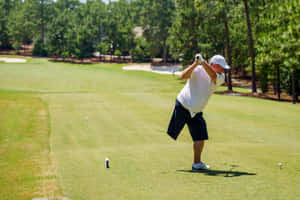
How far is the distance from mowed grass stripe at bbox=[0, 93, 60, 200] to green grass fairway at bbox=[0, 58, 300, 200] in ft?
0.06

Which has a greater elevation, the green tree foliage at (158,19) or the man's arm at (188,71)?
the green tree foliage at (158,19)

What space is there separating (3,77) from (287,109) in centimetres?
3210

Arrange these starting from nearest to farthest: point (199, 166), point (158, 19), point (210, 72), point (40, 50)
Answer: point (210, 72) → point (199, 166) → point (158, 19) → point (40, 50)

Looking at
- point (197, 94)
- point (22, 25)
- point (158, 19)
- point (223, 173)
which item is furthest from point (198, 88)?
point (22, 25)

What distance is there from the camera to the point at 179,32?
54031 mm

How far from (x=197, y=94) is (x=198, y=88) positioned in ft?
0.37

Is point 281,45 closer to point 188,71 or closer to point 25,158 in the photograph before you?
point 188,71

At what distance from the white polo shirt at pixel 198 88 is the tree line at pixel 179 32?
20246mm

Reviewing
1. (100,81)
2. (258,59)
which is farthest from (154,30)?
(258,59)

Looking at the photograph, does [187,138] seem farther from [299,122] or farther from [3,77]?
[3,77]

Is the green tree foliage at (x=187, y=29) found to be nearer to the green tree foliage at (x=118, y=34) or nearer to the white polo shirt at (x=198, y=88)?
the green tree foliage at (x=118, y=34)

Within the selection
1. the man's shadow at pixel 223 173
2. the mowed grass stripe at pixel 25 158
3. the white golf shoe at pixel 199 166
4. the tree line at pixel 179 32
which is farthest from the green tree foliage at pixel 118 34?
the man's shadow at pixel 223 173

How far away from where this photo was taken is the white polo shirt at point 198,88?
6.43 m

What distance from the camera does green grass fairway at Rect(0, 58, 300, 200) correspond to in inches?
212
